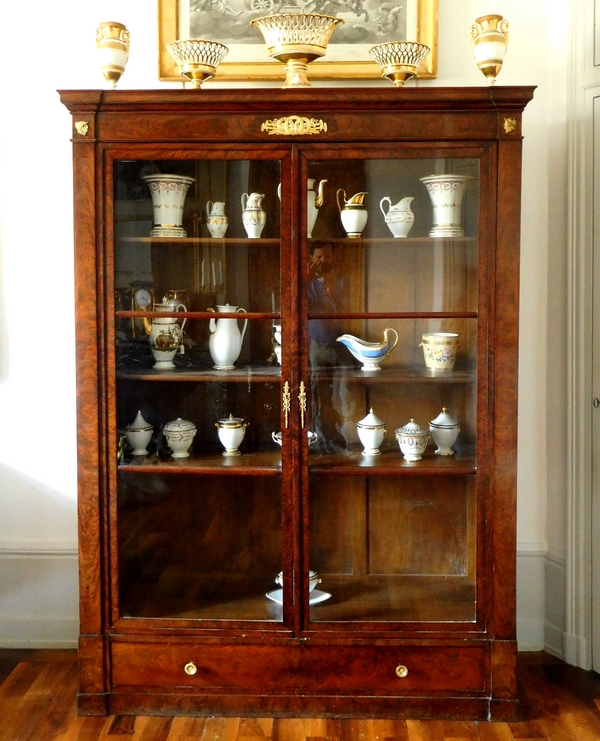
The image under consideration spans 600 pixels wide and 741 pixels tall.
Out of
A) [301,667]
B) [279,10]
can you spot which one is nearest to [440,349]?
[301,667]

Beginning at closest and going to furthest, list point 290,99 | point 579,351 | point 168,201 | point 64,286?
point 290,99 → point 168,201 → point 579,351 → point 64,286

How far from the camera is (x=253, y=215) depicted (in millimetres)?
2182

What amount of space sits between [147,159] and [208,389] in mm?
653

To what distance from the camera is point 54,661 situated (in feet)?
8.37

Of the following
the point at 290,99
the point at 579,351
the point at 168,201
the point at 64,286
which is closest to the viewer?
the point at 290,99

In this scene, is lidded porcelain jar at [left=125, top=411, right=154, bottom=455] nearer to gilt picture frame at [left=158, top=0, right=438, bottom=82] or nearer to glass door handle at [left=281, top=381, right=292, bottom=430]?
glass door handle at [left=281, top=381, right=292, bottom=430]

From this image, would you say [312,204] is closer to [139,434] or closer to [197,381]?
[197,381]

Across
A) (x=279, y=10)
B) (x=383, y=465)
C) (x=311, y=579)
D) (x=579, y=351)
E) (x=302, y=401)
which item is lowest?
(x=311, y=579)

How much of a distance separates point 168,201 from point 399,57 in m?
0.77

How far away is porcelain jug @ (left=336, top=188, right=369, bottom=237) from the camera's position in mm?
2168

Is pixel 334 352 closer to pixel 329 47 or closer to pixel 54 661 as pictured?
pixel 329 47

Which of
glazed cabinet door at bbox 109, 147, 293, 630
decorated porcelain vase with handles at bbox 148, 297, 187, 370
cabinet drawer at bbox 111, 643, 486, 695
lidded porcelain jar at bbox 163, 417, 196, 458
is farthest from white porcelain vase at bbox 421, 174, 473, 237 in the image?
cabinet drawer at bbox 111, 643, 486, 695

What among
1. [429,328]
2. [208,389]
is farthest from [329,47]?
[208,389]

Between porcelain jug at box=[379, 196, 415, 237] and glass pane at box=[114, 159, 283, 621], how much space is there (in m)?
0.31
